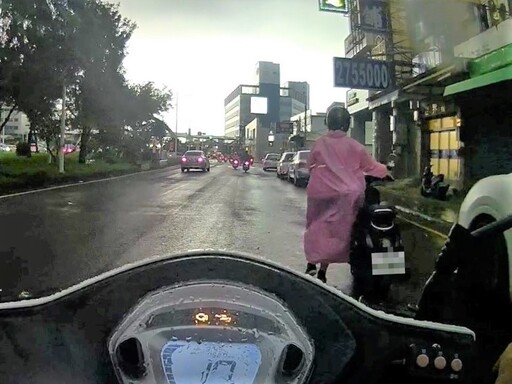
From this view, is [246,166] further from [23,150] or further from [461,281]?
[461,281]

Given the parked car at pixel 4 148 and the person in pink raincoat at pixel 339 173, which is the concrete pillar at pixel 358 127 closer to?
the person in pink raincoat at pixel 339 173

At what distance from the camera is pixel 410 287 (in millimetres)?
1734

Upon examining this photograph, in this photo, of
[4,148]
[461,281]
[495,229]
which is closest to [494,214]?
[495,229]

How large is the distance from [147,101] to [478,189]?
92cm

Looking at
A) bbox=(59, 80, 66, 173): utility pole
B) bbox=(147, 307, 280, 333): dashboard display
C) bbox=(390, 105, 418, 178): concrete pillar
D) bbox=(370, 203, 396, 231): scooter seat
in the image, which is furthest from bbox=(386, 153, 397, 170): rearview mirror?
bbox=(59, 80, 66, 173): utility pole

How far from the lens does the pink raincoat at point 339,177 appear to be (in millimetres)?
1670

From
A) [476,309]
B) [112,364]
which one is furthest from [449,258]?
[112,364]

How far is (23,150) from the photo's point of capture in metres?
1.97

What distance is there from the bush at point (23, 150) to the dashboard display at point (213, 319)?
89 cm

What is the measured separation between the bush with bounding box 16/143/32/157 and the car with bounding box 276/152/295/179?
2.59 feet

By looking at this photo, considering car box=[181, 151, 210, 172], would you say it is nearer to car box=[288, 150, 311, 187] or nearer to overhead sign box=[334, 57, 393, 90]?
car box=[288, 150, 311, 187]

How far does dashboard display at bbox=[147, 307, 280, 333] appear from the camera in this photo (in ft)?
3.80

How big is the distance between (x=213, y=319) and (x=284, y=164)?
93 cm

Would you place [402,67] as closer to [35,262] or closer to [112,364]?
[112,364]
